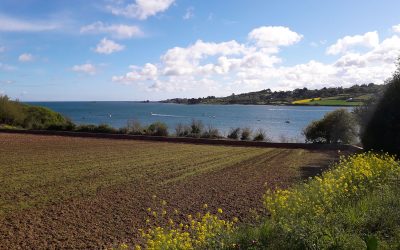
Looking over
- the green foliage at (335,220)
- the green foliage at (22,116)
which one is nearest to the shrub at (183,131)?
the green foliage at (22,116)

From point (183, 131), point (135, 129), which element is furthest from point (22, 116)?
point (183, 131)

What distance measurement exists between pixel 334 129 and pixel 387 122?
12227mm

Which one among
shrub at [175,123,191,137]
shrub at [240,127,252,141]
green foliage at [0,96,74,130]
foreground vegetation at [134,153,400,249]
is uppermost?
green foliage at [0,96,74,130]

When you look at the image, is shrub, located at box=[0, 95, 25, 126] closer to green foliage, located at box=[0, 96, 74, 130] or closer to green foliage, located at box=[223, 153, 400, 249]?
green foliage, located at box=[0, 96, 74, 130]

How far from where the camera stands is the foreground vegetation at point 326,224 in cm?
540

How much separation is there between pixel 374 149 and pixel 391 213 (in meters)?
14.7

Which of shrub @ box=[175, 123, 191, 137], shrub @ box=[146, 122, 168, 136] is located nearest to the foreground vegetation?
shrub @ box=[146, 122, 168, 136]

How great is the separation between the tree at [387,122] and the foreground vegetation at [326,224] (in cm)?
1095

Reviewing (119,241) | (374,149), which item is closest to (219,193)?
(119,241)

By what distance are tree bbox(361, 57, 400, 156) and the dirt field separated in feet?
9.36

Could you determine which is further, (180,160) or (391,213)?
(180,160)

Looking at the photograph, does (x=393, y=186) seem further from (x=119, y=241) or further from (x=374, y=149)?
(x=374, y=149)

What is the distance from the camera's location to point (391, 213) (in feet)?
21.6

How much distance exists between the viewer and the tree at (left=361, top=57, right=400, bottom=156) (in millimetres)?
19047
